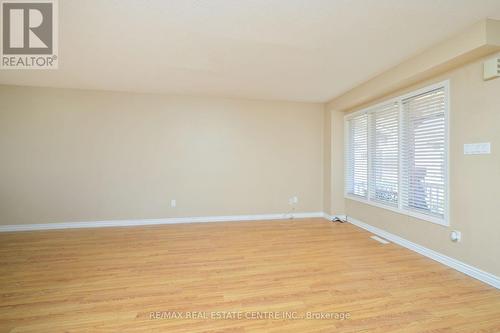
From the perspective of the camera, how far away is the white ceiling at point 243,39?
82.2 inches

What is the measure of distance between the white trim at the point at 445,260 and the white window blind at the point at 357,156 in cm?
89

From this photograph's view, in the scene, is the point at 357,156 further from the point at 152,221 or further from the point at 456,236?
the point at 152,221

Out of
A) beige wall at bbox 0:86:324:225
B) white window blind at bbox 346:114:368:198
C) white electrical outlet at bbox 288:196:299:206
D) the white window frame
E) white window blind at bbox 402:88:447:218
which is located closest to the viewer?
the white window frame

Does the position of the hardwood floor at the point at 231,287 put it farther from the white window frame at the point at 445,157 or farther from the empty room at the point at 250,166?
the white window frame at the point at 445,157

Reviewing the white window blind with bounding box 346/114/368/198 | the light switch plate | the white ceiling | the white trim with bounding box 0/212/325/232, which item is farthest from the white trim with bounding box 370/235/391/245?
the white ceiling

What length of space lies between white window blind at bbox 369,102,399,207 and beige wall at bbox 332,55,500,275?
2.73ft

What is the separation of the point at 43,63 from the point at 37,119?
4.88ft

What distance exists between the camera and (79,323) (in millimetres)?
1760

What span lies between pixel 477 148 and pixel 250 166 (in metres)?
3.51

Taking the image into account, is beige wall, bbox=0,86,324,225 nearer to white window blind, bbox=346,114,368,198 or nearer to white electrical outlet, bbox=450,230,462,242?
white window blind, bbox=346,114,368,198

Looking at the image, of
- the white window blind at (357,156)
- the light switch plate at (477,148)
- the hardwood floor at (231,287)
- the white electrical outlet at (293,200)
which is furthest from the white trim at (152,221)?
the light switch plate at (477,148)

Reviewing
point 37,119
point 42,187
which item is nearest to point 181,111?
point 37,119

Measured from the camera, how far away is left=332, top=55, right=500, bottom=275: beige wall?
→ 92.2 inches

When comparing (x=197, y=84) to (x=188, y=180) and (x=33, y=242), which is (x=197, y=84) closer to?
(x=188, y=180)
